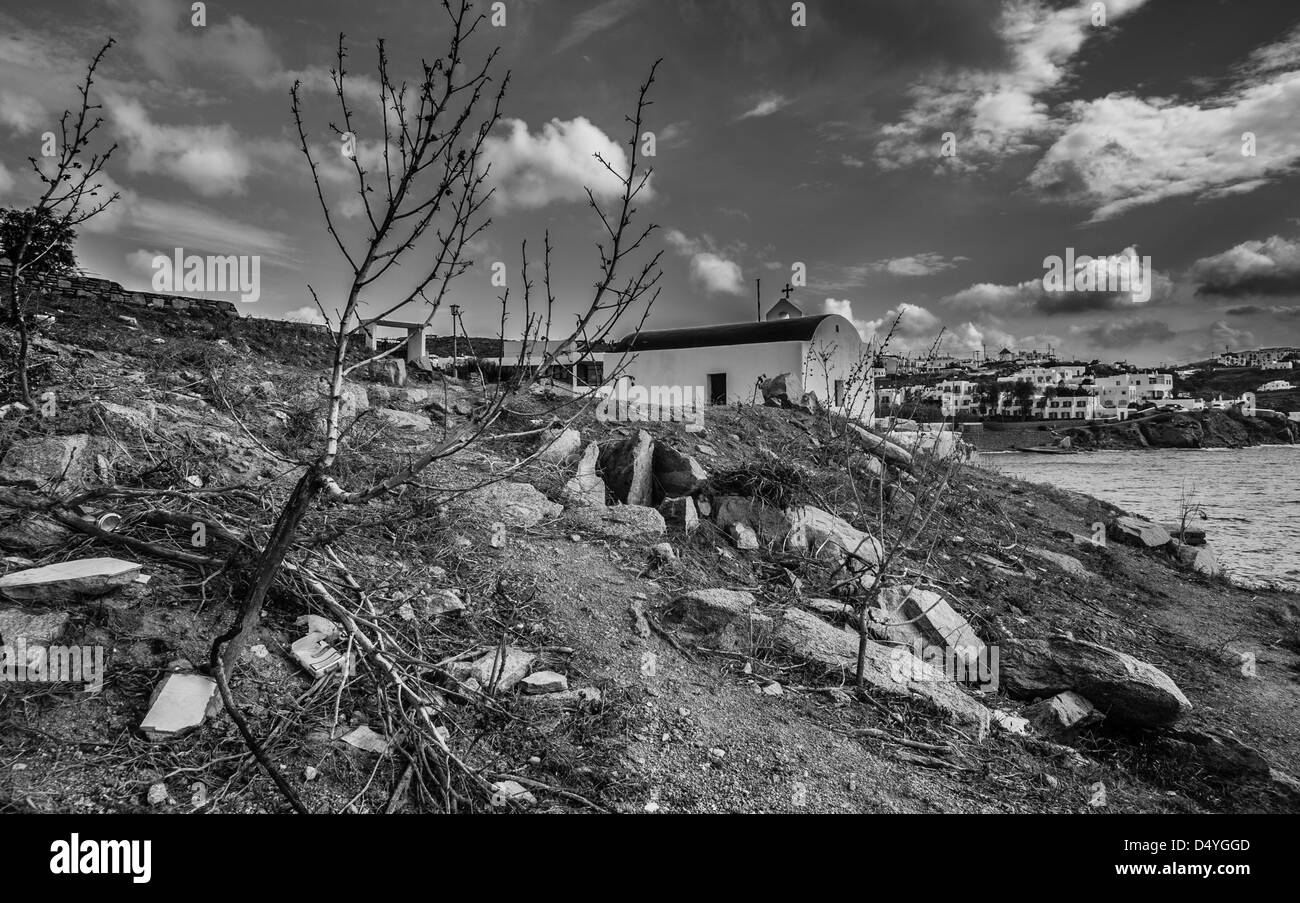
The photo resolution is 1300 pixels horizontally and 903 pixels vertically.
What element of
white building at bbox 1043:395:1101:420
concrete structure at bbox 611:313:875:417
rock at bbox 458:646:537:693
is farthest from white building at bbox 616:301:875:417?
white building at bbox 1043:395:1101:420

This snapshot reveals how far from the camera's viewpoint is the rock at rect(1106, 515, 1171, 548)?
12680 millimetres

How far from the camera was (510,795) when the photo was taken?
10.6 ft

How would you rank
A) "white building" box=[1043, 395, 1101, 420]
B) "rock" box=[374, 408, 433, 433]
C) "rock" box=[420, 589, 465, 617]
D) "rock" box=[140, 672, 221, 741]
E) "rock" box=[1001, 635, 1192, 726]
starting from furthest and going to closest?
1. "white building" box=[1043, 395, 1101, 420]
2. "rock" box=[374, 408, 433, 433]
3. "rock" box=[1001, 635, 1192, 726]
4. "rock" box=[420, 589, 465, 617]
5. "rock" box=[140, 672, 221, 741]

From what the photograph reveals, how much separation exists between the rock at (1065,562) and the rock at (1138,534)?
11.0ft

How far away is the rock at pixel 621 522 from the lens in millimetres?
7043

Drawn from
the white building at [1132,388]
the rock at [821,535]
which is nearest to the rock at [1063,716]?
the rock at [821,535]

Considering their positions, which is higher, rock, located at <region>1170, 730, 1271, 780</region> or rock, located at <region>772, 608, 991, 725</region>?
rock, located at <region>772, 608, 991, 725</region>

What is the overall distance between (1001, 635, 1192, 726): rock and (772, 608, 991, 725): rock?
1.12 meters

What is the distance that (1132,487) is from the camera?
91.3ft

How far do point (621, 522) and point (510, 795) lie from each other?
4.07 meters

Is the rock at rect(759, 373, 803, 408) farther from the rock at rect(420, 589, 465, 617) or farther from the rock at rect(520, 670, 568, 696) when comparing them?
the rock at rect(520, 670, 568, 696)

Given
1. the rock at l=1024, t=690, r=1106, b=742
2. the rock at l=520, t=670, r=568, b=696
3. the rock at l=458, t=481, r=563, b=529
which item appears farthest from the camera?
the rock at l=458, t=481, r=563, b=529

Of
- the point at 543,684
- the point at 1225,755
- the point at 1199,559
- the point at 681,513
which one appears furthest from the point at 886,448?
the point at 543,684

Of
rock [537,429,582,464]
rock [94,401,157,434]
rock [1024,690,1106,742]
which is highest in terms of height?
rock [94,401,157,434]
